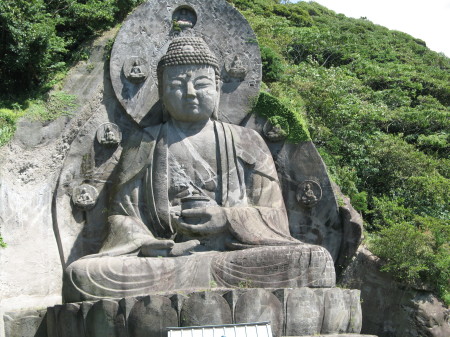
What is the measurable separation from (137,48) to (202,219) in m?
2.74

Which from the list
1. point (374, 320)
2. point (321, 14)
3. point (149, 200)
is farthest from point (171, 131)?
point (321, 14)

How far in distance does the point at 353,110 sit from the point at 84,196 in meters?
5.36

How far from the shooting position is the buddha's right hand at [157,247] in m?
7.53

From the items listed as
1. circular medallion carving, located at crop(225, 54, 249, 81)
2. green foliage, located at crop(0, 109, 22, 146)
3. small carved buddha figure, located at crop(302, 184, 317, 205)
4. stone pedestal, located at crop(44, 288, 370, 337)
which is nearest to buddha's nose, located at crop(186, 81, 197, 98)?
circular medallion carving, located at crop(225, 54, 249, 81)

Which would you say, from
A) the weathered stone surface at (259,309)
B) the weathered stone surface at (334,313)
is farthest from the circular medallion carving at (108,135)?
the weathered stone surface at (334,313)

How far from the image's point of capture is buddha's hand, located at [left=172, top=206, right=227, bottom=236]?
7891 millimetres

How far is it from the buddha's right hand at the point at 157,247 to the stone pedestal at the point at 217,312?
2.96 feet

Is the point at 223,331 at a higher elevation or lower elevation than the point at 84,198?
lower

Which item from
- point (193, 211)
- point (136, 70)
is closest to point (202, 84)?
point (136, 70)

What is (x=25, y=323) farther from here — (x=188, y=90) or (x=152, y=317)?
(x=188, y=90)

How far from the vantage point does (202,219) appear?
797 cm

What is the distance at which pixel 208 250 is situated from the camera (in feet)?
26.0

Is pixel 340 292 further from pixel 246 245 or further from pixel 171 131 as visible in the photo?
pixel 171 131

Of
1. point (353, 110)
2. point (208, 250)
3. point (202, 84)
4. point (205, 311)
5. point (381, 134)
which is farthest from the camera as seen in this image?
point (381, 134)
